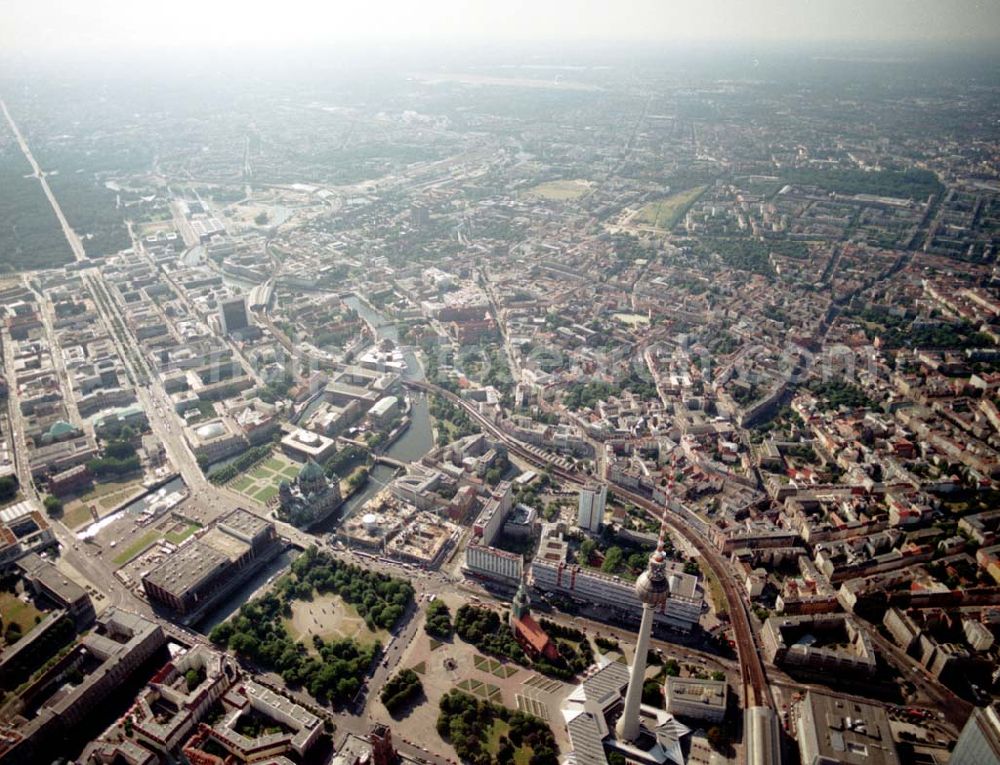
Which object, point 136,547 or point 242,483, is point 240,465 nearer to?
point 242,483

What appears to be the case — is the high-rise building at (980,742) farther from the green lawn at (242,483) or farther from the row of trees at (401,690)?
the green lawn at (242,483)

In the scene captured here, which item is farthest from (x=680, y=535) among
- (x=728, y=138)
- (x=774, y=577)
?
(x=728, y=138)

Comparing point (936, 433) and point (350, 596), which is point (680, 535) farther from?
point (936, 433)

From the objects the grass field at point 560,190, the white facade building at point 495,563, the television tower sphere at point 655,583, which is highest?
the television tower sphere at point 655,583

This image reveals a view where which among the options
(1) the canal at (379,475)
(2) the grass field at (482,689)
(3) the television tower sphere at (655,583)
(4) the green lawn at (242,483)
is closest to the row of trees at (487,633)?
(2) the grass field at (482,689)

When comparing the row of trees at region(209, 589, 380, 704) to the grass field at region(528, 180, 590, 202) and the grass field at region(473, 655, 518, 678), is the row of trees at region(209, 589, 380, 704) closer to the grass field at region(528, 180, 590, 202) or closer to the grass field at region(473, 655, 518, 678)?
the grass field at region(473, 655, 518, 678)

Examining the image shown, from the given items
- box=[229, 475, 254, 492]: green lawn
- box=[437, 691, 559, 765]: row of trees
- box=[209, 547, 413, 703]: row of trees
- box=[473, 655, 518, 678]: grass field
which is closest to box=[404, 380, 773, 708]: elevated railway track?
box=[437, 691, 559, 765]: row of trees
